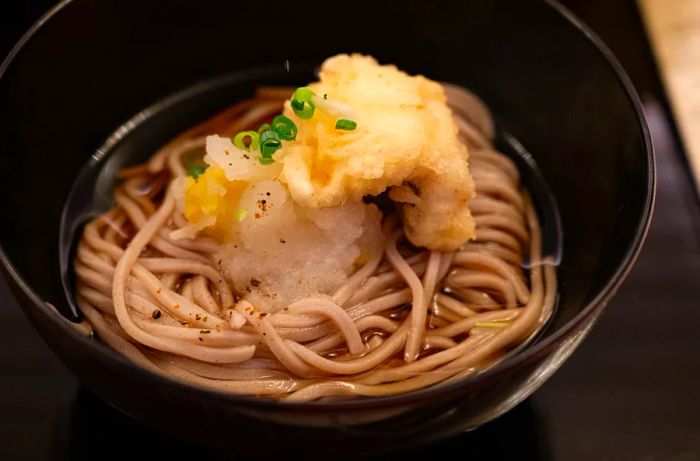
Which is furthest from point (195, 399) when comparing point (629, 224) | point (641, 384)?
point (641, 384)

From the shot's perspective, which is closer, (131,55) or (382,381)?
(382,381)

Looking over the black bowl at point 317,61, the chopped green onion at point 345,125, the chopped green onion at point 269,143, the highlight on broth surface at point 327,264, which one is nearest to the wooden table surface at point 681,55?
the black bowl at point 317,61

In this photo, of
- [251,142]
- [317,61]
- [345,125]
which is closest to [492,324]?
[345,125]

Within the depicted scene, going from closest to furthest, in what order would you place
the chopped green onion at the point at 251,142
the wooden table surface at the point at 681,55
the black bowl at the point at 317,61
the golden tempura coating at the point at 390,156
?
the black bowl at the point at 317,61
the golden tempura coating at the point at 390,156
the chopped green onion at the point at 251,142
the wooden table surface at the point at 681,55

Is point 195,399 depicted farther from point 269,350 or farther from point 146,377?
point 269,350

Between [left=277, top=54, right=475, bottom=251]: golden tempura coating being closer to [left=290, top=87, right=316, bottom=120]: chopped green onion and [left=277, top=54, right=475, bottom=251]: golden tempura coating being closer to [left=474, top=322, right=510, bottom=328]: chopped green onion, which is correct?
[left=290, top=87, right=316, bottom=120]: chopped green onion

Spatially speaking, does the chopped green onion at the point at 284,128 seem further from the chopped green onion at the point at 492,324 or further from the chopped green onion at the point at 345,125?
the chopped green onion at the point at 492,324

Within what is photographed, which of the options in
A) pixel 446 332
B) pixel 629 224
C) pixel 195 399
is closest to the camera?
pixel 195 399
